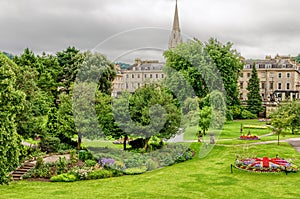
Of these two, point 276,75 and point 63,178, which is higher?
point 276,75

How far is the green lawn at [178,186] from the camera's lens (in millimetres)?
19438

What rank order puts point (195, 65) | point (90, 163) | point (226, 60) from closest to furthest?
point (90, 163)
point (195, 65)
point (226, 60)

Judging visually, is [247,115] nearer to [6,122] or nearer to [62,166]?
[62,166]

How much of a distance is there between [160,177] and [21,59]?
97.8ft

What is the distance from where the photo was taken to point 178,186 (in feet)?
69.8

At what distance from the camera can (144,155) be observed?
27.9m

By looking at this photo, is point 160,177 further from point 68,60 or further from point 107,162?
point 68,60

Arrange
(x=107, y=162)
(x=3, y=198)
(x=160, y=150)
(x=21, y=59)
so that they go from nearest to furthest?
(x=3, y=198), (x=107, y=162), (x=160, y=150), (x=21, y=59)

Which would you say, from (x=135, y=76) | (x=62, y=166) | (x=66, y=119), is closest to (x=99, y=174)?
(x=62, y=166)

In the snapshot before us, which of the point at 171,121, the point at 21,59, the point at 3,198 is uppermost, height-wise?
the point at 21,59

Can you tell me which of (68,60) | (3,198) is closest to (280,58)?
(68,60)

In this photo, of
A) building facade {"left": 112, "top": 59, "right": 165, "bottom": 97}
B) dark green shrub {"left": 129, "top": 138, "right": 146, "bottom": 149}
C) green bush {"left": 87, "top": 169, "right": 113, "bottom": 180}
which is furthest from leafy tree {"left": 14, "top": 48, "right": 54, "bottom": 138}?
green bush {"left": 87, "top": 169, "right": 113, "bottom": 180}

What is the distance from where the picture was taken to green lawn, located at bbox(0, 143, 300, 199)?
1944 centimetres

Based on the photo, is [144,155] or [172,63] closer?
[144,155]
